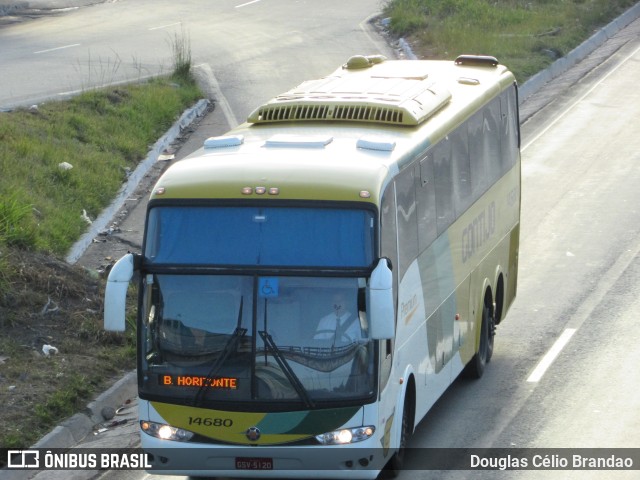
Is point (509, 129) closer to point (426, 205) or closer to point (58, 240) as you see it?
point (426, 205)

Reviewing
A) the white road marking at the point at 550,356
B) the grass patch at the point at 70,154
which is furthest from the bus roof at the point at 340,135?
the grass patch at the point at 70,154

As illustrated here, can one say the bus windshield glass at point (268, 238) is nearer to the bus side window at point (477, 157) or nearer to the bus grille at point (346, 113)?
the bus grille at point (346, 113)

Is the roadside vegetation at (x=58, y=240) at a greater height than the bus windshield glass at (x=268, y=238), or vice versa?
the bus windshield glass at (x=268, y=238)

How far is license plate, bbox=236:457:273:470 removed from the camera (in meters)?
9.62

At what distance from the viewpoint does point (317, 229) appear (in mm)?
9695

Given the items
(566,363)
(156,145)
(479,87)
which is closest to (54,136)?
(156,145)

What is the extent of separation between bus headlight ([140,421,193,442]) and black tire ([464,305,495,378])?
466 centimetres

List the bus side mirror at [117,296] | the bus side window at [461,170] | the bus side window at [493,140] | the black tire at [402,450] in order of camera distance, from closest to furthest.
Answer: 1. the bus side mirror at [117,296]
2. the black tire at [402,450]
3. the bus side window at [461,170]
4. the bus side window at [493,140]

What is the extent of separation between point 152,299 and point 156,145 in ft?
43.7

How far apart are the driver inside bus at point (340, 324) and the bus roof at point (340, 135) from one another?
80cm

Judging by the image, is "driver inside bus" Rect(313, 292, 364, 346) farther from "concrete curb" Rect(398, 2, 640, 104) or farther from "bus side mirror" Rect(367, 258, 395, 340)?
"concrete curb" Rect(398, 2, 640, 104)

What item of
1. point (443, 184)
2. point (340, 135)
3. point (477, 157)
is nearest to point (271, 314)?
point (340, 135)

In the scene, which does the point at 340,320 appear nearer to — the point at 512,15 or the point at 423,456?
the point at 423,456

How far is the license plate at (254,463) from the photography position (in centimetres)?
962
